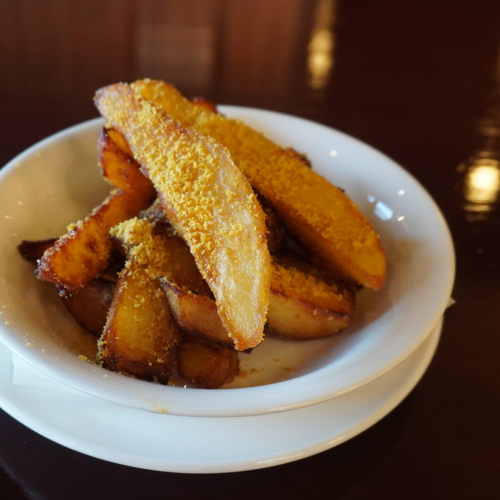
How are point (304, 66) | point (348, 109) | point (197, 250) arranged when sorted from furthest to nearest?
1. point (304, 66)
2. point (348, 109)
3. point (197, 250)

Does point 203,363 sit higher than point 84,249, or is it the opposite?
point 84,249

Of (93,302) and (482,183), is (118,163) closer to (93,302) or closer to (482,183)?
(93,302)

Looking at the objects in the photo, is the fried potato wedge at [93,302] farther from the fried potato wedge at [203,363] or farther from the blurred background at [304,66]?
the blurred background at [304,66]

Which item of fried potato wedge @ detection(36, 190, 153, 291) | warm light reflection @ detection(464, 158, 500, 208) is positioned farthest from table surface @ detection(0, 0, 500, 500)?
fried potato wedge @ detection(36, 190, 153, 291)

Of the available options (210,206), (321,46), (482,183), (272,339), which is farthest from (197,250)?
(321,46)

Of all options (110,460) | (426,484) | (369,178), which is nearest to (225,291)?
(110,460)

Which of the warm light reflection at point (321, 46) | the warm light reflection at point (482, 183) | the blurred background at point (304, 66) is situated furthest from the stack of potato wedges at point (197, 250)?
the warm light reflection at point (321, 46)
